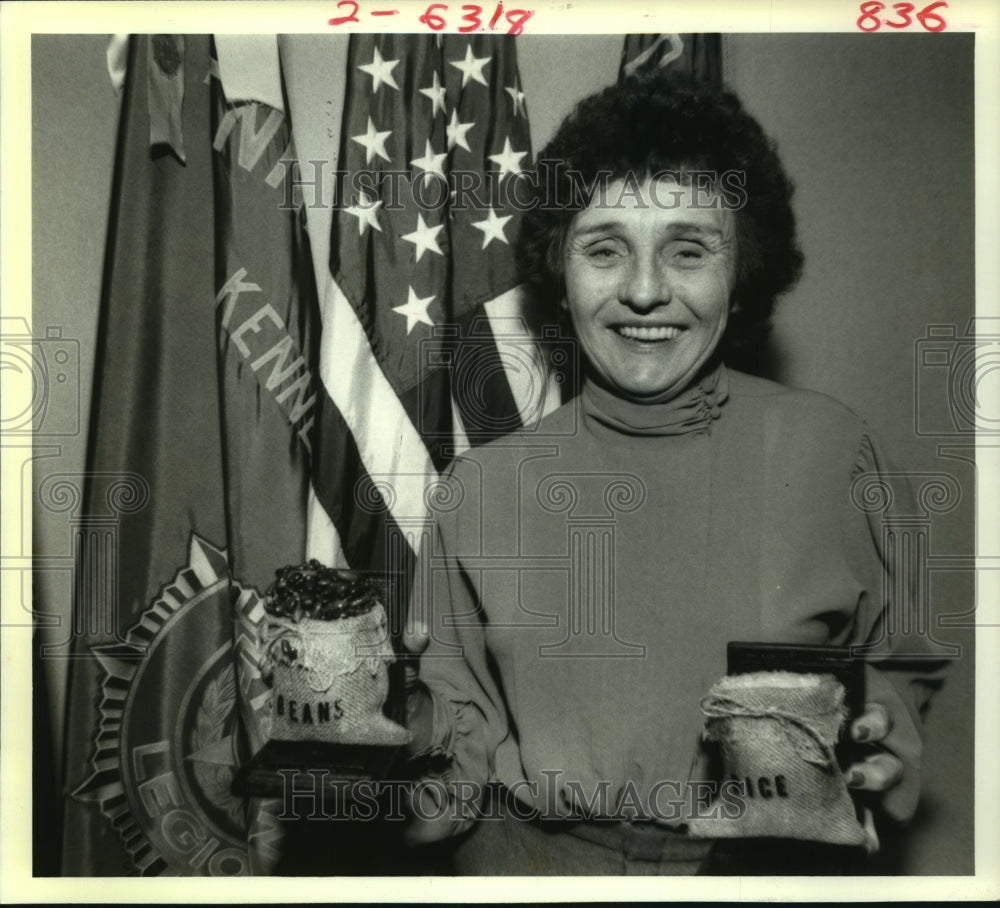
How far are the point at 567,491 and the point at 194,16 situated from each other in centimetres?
145

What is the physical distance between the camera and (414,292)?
7.42 ft

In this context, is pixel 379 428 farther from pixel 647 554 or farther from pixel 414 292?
pixel 647 554

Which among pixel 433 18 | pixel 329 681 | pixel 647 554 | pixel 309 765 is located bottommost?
pixel 309 765

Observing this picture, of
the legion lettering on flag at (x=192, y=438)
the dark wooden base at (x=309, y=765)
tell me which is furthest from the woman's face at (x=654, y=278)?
the dark wooden base at (x=309, y=765)

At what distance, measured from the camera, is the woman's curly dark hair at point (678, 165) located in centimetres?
220

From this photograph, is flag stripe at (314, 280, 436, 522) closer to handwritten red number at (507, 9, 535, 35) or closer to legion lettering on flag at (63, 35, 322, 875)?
legion lettering on flag at (63, 35, 322, 875)

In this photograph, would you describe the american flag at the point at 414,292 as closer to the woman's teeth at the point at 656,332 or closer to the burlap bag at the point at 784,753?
the woman's teeth at the point at 656,332

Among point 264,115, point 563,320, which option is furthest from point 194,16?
point 563,320

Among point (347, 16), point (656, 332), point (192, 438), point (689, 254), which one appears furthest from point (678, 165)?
point (192, 438)

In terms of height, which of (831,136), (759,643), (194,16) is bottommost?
(759,643)

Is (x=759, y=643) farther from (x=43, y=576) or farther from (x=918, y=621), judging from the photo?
(x=43, y=576)

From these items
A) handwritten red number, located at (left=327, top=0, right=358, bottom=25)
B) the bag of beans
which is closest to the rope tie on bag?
the bag of beans

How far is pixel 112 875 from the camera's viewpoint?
229 centimetres

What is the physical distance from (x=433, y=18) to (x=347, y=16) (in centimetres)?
21
